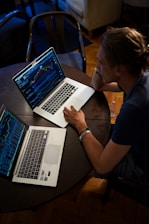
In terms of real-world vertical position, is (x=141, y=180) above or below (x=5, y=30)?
below

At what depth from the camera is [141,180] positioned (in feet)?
3.23

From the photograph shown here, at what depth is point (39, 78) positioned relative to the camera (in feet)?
3.57

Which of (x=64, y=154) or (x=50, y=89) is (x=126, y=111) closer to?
(x=64, y=154)

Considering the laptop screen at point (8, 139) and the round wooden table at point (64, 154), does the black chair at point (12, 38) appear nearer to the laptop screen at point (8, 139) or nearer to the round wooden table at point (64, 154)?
the round wooden table at point (64, 154)

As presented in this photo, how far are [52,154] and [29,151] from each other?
105 mm

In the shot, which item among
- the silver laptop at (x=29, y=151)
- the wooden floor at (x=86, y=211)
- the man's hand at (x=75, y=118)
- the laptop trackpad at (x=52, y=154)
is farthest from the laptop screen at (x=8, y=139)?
the wooden floor at (x=86, y=211)

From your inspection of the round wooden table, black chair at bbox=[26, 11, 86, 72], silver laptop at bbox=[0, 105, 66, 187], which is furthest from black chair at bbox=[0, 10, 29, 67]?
silver laptop at bbox=[0, 105, 66, 187]

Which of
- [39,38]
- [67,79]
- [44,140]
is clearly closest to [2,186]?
[44,140]

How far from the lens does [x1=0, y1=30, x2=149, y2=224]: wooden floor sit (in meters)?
1.36

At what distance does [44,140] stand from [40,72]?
343mm

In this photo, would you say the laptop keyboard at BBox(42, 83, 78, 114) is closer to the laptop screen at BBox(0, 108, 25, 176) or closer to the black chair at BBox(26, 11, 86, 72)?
the laptop screen at BBox(0, 108, 25, 176)

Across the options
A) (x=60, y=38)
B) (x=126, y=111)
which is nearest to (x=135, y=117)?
(x=126, y=111)

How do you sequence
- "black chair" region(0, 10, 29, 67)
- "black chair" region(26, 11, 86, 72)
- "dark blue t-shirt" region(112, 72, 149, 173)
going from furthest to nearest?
"black chair" region(0, 10, 29, 67) → "black chair" region(26, 11, 86, 72) → "dark blue t-shirt" region(112, 72, 149, 173)

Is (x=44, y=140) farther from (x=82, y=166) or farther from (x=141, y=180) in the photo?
(x=141, y=180)
